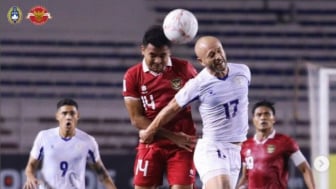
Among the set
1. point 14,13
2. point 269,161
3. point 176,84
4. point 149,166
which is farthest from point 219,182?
point 14,13

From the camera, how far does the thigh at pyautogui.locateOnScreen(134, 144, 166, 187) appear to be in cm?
780

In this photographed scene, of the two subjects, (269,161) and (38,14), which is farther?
(269,161)

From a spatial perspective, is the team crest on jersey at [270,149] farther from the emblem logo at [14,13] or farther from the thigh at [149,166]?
the emblem logo at [14,13]

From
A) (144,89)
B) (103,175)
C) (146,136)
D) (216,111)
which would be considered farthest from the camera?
(103,175)

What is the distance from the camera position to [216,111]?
7531 mm

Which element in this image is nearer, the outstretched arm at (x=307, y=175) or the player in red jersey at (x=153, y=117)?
the player in red jersey at (x=153, y=117)

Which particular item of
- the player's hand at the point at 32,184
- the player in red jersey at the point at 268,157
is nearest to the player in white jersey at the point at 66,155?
the player's hand at the point at 32,184

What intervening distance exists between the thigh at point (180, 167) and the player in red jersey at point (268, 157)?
69.1 inches

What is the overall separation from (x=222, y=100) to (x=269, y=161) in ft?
6.86

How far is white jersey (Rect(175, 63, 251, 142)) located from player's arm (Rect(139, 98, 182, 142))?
0.15 ft

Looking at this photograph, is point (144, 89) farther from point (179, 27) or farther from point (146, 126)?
point (179, 27)

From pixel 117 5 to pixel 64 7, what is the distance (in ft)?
3.71

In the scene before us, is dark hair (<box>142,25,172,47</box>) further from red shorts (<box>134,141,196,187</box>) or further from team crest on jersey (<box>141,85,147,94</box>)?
red shorts (<box>134,141,196,187</box>)

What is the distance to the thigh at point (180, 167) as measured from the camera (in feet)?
25.2
